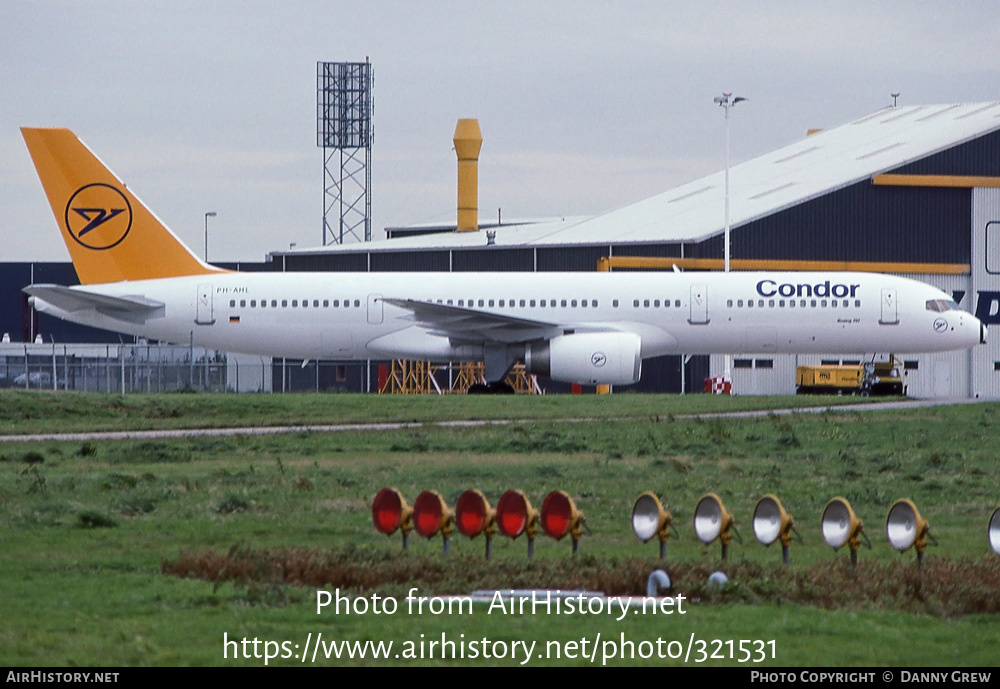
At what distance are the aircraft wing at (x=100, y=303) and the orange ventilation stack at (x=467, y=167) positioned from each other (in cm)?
3952

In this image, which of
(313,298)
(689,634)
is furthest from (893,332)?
(689,634)

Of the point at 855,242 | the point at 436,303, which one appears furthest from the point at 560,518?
the point at 855,242

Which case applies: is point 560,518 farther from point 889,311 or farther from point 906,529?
point 889,311

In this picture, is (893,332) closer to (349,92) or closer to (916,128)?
(916,128)

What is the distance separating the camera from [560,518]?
13.3 metres

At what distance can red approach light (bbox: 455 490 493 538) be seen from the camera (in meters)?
13.4

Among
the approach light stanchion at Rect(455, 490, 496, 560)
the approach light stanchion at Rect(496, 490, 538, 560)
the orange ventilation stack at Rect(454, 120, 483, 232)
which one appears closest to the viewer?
the approach light stanchion at Rect(496, 490, 538, 560)

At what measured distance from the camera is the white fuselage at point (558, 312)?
43.3 metres

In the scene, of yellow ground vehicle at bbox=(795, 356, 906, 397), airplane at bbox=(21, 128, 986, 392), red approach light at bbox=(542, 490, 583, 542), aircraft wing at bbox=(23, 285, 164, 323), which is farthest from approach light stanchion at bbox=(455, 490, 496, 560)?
yellow ground vehicle at bbox=(795, 356, 906, 397)

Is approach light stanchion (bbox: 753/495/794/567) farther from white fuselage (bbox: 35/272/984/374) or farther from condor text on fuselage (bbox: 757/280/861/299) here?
condor text on fuselage (bbox: 757/280/861/299)

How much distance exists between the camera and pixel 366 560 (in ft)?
45.2

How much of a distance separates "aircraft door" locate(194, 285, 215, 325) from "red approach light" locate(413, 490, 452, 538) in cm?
3163

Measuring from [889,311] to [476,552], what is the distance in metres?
31.2

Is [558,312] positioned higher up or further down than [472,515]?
higher up
